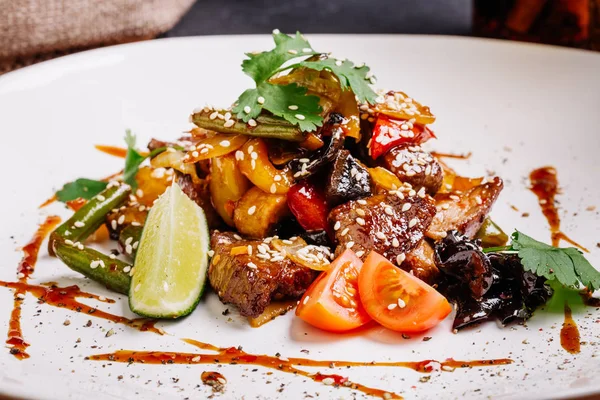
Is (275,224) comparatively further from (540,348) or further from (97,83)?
(97,83)

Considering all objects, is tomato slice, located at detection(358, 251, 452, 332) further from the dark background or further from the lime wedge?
the dark background

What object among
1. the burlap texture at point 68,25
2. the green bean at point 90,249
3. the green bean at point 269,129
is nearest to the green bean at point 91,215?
the green bean at point 90,249

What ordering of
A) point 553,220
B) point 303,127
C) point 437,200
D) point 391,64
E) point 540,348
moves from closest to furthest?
point 540,348 < point 303,127 < point 437,200 < point 553,220 < point 391,64

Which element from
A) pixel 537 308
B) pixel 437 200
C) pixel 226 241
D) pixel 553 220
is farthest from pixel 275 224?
pixel 553 220

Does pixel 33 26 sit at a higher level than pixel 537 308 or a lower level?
lower

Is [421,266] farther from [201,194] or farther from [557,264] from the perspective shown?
[201,194]

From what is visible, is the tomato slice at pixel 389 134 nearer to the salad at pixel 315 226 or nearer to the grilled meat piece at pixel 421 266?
the salad at pixel 315 226

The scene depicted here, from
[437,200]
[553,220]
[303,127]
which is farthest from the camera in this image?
[553,220]
